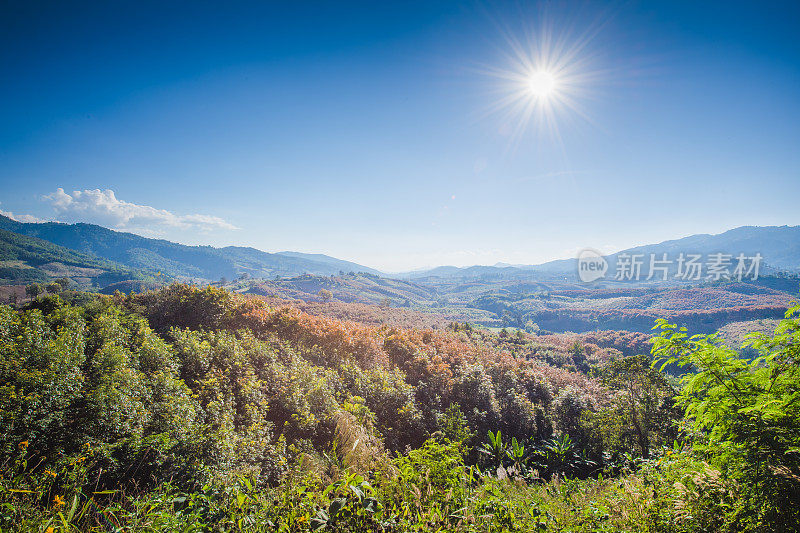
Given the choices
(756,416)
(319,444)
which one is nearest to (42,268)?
(319,444)

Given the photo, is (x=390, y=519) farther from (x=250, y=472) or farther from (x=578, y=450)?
(x=578, y=450)

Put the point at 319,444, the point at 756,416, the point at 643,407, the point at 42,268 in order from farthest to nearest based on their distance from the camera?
1. the point at 42,268
2. the point at 643,407
3. the point at 319,444
4. the point at 756,416

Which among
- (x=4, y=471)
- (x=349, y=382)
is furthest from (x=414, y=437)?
(x=4, y=471)

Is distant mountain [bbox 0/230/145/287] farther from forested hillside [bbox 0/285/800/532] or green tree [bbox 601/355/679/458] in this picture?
green tree [bbox 601/355/679/458]

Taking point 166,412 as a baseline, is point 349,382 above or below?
below

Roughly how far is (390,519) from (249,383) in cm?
512

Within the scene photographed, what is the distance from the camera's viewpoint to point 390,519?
6.92ft

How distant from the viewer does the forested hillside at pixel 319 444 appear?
225cm

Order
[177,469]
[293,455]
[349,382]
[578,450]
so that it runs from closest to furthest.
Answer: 1. [177,469]
2. [293,455]
3. [349,382]
4. [578,450]

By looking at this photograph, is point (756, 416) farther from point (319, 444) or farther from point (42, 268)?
point (42, 268)

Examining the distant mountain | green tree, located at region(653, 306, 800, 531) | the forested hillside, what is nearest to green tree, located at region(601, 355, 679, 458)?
the forested hillside

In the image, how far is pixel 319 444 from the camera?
5.96 metres

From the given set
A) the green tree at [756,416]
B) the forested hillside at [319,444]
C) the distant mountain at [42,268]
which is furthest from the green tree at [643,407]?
the distant mountain at [42,268]

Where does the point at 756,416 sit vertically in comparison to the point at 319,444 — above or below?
above
